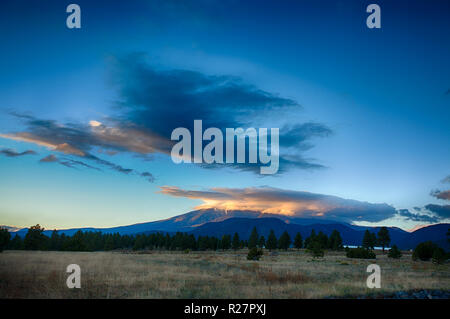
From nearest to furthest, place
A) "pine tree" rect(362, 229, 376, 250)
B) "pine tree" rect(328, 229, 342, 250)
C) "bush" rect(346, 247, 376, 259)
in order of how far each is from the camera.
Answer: "bush" rect(346, 247, 376, 259) < "pine tree" rect(362, 229, 376, 250) < "pine tree" rect(328, 229, 342, 250)

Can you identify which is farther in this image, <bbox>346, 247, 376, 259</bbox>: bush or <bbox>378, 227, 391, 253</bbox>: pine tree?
<bbox>378, 227, 391, 253</bbox>: pine tree

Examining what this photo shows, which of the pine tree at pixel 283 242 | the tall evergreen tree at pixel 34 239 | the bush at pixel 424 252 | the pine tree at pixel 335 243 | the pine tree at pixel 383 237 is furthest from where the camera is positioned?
the pine tree at pixel 283 242

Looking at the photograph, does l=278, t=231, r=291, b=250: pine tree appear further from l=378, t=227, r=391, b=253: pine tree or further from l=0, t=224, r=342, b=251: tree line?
l=378, t=227, r=391, b=253: pine tree

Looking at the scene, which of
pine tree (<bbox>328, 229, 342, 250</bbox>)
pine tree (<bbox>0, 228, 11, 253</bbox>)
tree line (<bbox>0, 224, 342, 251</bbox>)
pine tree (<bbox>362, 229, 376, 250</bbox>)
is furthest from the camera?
pine tree (<bbox>328, 229, 342, 250</bbox>)

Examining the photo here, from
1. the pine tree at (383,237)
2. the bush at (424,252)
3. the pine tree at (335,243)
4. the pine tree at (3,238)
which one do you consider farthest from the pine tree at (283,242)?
the pine tree at (3,238)

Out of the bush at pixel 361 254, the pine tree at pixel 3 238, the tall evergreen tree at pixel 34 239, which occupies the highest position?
the pine tree at pixel 3 238

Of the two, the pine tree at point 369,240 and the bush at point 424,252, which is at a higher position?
the bush at point 424,252

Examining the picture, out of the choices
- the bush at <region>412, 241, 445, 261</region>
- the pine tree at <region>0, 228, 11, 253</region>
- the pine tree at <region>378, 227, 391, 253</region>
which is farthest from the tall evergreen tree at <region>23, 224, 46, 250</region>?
the pine tree at <region>378, 227, 391, 253</region>

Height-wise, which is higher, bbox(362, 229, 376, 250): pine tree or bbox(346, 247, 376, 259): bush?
bbox(346, 247, 376, 259): bush

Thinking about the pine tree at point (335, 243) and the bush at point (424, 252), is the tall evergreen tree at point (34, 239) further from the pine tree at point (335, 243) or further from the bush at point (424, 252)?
the pine tree at point (335, 243)
